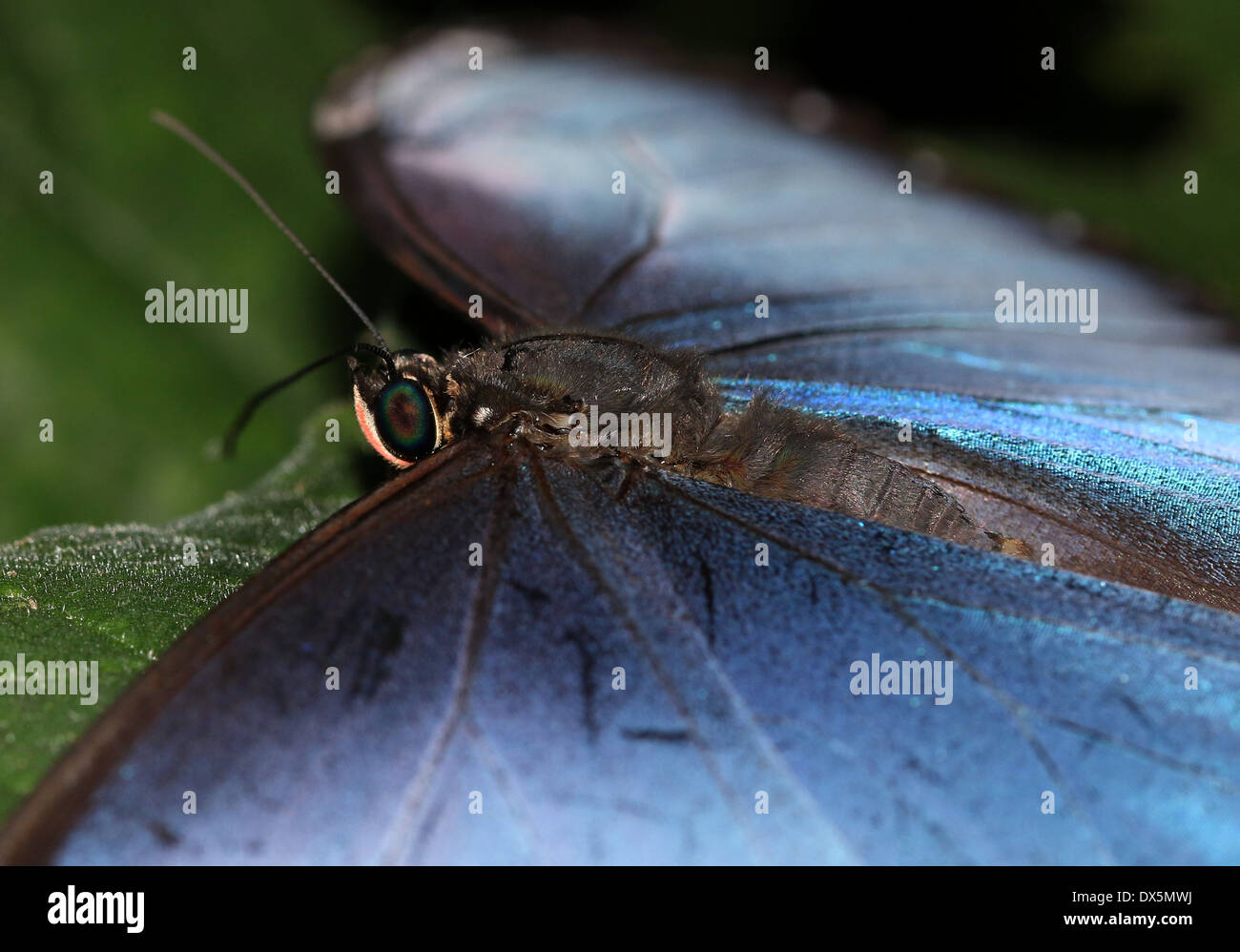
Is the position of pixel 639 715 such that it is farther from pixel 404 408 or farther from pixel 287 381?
pixel 287 381

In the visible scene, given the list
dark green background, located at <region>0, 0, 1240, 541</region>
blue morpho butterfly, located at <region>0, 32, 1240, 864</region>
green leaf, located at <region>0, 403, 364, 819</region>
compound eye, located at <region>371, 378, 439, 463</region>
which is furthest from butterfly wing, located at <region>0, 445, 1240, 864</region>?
dark green background, located at <region>0, 0, 1240, 541</region>

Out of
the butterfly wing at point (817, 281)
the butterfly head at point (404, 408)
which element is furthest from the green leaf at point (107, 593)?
the butterfly wing at point (817, 281)

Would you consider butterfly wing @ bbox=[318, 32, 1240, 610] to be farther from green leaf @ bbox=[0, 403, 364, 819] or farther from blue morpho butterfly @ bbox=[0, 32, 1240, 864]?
green leaf @ bbox=[0, 403, 364, 819]

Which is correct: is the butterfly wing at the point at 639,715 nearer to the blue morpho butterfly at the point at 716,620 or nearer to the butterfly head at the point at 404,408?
the blue morpho butterfly at the point at 716,620

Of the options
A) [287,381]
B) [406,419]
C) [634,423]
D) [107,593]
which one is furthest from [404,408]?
[107,593]

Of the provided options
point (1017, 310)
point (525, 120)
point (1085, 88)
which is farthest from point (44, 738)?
point (1085, 88)
